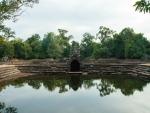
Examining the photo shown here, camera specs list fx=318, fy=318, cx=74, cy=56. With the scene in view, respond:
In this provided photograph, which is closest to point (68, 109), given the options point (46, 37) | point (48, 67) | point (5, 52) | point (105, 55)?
point (48, 67)

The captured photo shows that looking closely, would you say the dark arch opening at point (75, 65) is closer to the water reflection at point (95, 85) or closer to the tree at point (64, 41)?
the water reflection at point (95, 85)

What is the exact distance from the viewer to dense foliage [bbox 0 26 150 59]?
61188mm

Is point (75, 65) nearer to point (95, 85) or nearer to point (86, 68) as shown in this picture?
point (86, 68)

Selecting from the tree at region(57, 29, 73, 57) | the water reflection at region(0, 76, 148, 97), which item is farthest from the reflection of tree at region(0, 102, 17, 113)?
the tree at region(57, 29, 73, 57)

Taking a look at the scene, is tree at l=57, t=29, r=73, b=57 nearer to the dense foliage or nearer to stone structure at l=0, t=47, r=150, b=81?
the dense foliage

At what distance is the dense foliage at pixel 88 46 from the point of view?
61.2m

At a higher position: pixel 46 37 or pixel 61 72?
pixel 46 37

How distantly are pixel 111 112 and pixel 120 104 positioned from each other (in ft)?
8.79

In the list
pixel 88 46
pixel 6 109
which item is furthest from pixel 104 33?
pixel 6 109

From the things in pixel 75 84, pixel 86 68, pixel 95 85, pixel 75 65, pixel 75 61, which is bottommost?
pixel 95 85

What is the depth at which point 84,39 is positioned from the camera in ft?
291

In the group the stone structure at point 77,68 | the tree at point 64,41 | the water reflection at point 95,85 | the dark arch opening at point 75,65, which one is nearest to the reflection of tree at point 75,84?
the water reflection at point 95,85

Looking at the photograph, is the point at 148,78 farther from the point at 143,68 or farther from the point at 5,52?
the point at 5,52

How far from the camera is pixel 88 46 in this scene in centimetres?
8556
